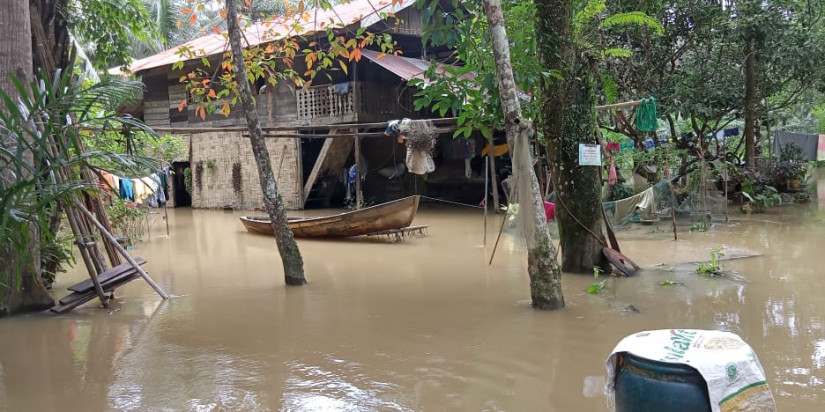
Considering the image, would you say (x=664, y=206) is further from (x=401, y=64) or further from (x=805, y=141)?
(x=805, y=141)

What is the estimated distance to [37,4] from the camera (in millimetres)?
6449

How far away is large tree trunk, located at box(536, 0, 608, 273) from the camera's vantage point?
608cm

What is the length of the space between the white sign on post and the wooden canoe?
13.2 ft

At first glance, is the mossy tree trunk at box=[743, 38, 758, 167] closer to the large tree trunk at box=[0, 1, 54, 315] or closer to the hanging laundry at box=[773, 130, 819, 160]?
the hanging laundry at box=[773, 130, 819, 160]

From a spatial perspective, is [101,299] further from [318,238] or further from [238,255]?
[318,238]

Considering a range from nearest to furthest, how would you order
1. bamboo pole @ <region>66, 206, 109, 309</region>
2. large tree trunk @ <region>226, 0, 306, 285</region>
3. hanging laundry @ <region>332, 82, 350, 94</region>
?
1. bamboo pole @ <region>66, 206, 109, 309</region>
2. large tree trunk @ <region>226, 0, 306, 285</region>
3. hanging laundry @ <region>332, 82, 350, 94</region>

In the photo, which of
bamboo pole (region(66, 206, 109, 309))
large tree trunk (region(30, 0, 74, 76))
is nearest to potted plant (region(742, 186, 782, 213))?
bamboo pole (region(66, 206, 109, 309))

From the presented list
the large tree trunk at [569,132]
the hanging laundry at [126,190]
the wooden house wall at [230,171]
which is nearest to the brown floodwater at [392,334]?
the large tree trunk at [569,132]

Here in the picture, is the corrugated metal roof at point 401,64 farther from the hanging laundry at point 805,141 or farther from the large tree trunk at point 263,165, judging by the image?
the hanging laundry at point 805,141

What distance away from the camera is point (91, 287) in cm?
571

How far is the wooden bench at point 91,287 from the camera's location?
220 inches

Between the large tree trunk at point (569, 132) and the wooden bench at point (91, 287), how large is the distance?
15.1 ft

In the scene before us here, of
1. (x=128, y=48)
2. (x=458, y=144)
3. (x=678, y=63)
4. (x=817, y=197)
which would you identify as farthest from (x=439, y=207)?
(x=817, y=197)

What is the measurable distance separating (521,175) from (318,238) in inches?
264
